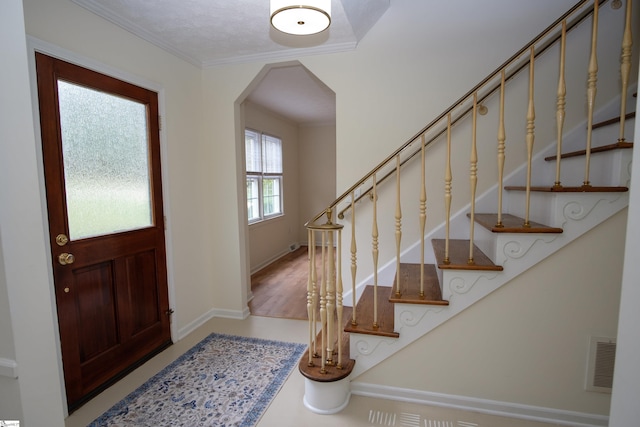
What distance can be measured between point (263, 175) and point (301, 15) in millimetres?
3968

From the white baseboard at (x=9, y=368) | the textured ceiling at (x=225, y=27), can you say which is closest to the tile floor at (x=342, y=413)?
the white baseboard at (x=9, y=368)

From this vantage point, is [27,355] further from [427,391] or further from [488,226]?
[488,226]

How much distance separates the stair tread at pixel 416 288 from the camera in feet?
6.12

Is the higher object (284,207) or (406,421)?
(284,207)

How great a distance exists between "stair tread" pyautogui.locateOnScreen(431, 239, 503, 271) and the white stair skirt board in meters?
0.96

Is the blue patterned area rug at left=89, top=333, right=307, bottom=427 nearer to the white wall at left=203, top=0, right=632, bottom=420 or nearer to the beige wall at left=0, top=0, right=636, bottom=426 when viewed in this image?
the beige wall at left=0, top=0, right=636, bottom=426

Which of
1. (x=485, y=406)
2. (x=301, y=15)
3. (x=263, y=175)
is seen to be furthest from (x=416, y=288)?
(x=263, y=175)

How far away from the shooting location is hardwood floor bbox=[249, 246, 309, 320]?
339cm

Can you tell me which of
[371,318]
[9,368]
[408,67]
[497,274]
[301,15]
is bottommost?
[371,318]

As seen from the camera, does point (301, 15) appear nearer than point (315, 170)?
Yes

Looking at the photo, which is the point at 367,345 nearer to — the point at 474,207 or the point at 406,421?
the point at 406,421

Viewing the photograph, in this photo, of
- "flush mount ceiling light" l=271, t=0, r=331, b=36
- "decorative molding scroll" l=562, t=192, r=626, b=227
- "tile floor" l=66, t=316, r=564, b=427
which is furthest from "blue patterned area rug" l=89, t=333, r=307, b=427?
"flush mount ceiling light" l=271, t=0, r=331, b=36

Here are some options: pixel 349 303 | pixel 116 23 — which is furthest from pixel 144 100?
pixel 349 303

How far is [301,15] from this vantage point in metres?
1.53
